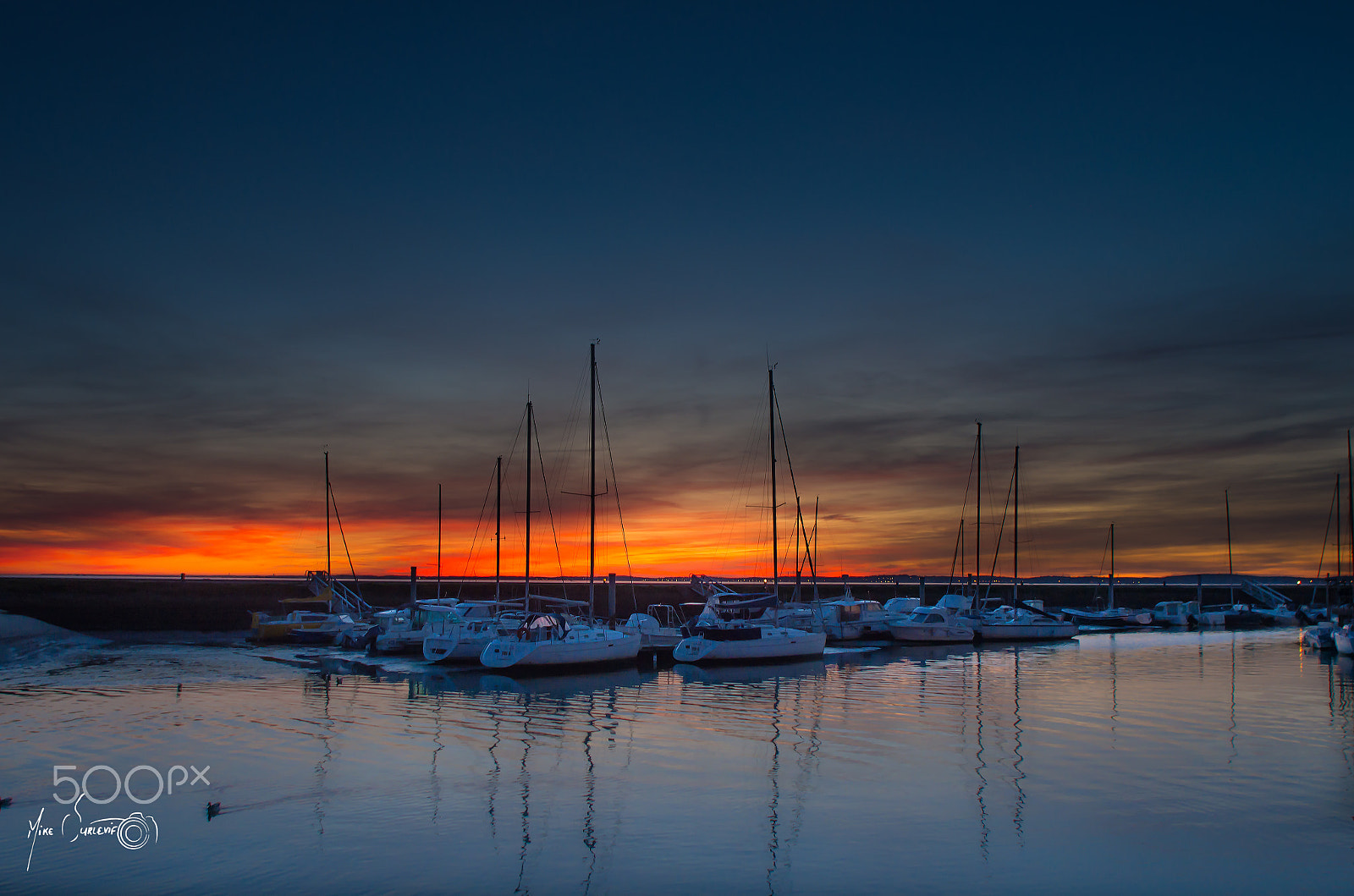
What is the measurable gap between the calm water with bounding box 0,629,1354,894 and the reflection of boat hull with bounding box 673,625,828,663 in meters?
10.1

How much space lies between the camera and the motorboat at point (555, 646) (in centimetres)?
4075

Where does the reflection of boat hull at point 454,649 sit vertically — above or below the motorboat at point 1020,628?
above

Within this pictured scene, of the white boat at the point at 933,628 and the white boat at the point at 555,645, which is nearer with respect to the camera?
the white boat at the point at 555,645

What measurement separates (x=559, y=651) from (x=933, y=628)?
112ft

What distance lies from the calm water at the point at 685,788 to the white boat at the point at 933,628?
28214 mm

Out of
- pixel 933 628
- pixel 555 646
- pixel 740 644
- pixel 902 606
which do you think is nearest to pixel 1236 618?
pixel 902 606

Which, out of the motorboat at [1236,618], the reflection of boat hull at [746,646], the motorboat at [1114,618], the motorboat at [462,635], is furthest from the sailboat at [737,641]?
the motorboat at [1236,618]

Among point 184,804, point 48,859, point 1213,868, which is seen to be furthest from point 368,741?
point 1213,868

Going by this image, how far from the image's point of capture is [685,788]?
18.5 m

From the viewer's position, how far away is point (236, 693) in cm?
3256

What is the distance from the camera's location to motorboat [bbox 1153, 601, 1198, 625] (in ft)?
294
